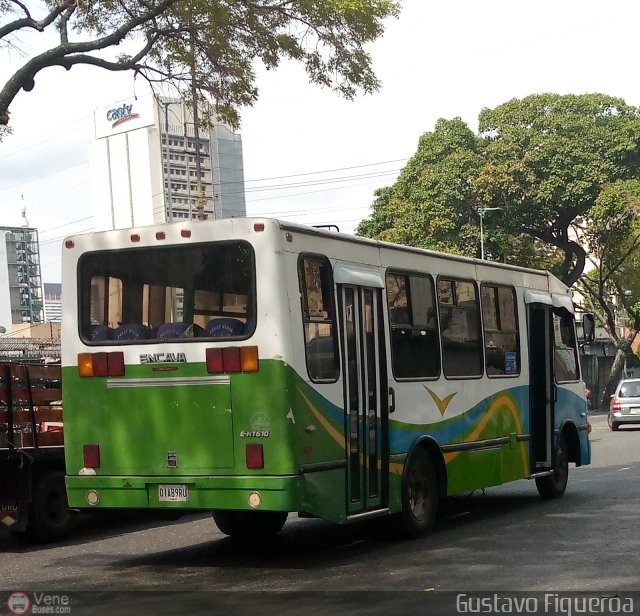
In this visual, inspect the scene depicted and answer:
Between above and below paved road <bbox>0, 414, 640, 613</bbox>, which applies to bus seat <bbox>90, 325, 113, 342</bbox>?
above

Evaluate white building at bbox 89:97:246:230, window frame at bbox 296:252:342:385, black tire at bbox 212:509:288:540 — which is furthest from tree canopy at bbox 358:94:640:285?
white building at bbox 89:97:246:230

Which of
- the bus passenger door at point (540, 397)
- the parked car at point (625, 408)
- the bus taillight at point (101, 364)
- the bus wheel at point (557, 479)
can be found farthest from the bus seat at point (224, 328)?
the parked car at point (625, 408)

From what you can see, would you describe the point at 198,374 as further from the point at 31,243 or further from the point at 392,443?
the point at 31,243

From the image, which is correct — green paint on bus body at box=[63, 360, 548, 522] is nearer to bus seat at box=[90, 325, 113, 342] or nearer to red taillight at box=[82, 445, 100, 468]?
red taillight at box=[82, 445, 100, 468]

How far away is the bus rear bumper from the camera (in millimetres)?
9148

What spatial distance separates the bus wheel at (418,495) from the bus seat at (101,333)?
3.12m

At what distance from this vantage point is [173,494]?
31.3ft

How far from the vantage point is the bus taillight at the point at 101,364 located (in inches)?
389

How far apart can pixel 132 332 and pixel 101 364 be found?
39 cm

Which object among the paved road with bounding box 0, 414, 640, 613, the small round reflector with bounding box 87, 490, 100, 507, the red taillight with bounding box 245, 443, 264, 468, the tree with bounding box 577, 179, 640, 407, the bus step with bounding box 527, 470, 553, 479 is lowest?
the paved road with bounding box 0, 414, 640, 613

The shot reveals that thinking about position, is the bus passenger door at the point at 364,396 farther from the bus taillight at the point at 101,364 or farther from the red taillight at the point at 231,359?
the bus taillight at the point at 101,364

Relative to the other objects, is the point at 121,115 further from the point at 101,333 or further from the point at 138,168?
the point at 101,333

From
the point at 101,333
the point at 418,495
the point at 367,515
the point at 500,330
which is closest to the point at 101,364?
the point at 101,333

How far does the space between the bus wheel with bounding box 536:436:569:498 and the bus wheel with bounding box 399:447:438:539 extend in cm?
319
